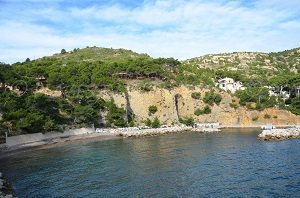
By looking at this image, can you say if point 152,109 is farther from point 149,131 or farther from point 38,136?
point 38,136

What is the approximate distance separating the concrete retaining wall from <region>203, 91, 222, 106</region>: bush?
3271cm

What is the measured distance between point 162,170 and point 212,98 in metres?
58.5

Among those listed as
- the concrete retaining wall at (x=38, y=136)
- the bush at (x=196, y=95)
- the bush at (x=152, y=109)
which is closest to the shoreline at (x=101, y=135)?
the concrete retaining wall at (x=38, y=136)

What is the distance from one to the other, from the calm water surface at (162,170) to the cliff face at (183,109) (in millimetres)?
31837

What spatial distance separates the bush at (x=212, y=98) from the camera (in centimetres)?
9231

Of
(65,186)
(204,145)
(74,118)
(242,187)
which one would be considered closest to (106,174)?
(65,186)

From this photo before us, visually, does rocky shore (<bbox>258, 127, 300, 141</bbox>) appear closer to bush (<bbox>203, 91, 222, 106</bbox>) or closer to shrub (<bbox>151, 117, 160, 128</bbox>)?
shrub (<bbox>151, 117, 160, 128</bbox>)

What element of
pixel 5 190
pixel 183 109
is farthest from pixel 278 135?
pixel 5 190

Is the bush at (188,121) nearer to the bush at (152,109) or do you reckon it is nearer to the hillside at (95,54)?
the bush at (152,109)

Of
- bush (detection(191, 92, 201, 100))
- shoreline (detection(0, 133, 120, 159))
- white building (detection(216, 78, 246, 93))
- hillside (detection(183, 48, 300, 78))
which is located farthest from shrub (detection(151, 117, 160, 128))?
hillside (detection(183, 48, 300, 78))

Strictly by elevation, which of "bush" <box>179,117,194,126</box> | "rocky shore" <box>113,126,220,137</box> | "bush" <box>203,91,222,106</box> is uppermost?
"bush" <box>203,91,222,106</box>

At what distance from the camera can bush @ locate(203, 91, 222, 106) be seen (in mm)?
92312

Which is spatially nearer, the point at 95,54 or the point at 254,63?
the point at 95,54

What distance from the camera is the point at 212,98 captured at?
9244 cm
